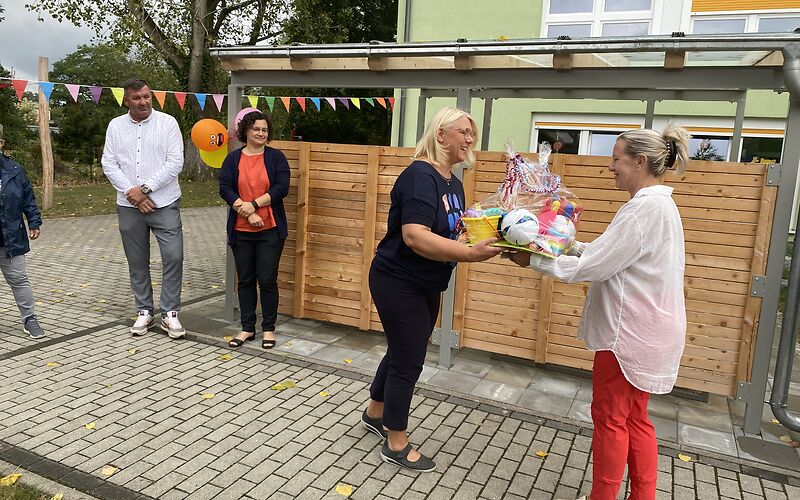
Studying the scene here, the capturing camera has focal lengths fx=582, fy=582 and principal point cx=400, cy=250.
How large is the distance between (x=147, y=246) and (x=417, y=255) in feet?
11.4

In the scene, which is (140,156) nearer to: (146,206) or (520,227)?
(146,206)

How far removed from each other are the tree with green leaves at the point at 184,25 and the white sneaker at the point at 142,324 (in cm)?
1486

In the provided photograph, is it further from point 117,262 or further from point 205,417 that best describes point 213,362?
point 117,262

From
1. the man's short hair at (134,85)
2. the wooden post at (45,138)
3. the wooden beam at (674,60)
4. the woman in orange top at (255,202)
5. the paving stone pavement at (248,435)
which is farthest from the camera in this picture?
the wooden post at (45,138)

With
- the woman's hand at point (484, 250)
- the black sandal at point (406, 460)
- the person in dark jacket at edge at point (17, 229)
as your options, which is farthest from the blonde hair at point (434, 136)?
the person in dark jacket at edge at point (17, 229)

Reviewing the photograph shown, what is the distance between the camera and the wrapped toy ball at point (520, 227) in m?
2.45

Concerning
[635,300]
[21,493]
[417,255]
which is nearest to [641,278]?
[635,300]

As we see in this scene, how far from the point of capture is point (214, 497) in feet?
9.53

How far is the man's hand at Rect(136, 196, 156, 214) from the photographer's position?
5.08m

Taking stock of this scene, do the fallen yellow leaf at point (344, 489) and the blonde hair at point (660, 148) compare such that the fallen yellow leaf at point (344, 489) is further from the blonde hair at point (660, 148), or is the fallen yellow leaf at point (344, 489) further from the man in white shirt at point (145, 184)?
the man in white shirt at point (145, 184)

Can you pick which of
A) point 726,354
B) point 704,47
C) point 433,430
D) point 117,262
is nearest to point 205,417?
point 433,430

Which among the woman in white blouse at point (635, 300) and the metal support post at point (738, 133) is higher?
the metal support post at point (738, 133)

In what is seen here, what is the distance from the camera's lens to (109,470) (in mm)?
3092

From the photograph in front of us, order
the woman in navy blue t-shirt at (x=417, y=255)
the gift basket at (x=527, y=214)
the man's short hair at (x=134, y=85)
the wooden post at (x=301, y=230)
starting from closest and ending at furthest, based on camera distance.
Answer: the gift basket at (x=527, y=214)
the woman in navy blue t-shirt at (x=417, y=255)
the man's short hair at (x=134, y=85)
the wooden post at (x=301, y=230)
